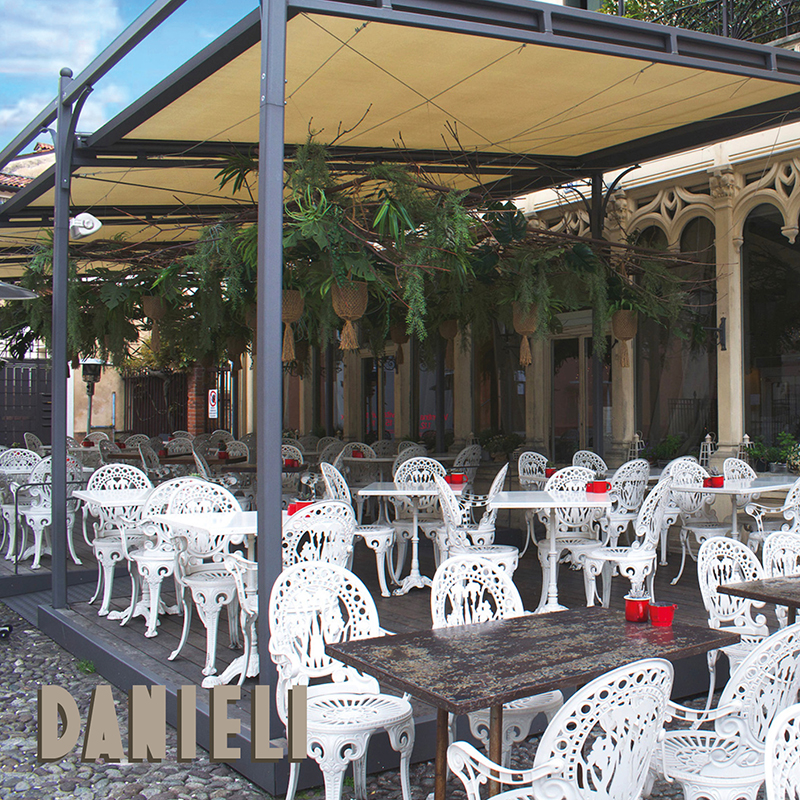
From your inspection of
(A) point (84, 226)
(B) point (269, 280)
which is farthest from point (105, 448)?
(B) point (269, 280)

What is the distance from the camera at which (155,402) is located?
19203mm

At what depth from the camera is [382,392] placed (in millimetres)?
12805

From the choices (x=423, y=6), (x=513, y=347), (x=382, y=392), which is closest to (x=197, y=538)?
(x=423, y=6)

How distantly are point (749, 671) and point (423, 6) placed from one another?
3057 millimetres

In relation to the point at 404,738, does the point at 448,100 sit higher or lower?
higher

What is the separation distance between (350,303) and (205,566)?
1868 mm

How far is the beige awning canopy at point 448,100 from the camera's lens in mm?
4082

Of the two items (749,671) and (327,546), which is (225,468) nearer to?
(327,546)

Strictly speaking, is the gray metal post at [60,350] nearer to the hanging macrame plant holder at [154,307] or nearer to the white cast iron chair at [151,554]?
the white cast iron chair at [151,554]

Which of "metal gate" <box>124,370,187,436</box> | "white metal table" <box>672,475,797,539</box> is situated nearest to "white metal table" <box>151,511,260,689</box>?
"white metal table" <box>672,475,797,539</box>

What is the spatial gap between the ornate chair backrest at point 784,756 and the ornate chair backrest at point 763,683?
70 cm

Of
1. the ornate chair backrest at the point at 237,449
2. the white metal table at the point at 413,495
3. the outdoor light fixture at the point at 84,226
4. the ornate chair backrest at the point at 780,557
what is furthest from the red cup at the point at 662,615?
the ornate chair backrest at the point at 237,449

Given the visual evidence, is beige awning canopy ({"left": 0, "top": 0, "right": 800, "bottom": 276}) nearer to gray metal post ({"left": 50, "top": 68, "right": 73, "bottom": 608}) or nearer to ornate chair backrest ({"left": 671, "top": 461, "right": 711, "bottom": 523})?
gray metal post ({"left": 50, "top": 68, "right": 73, "bottom": 608})

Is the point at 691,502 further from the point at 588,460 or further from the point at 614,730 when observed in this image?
the point at 614,730
